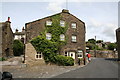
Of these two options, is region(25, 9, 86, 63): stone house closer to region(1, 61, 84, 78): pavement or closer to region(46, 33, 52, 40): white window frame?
region(46, 33, 52, 40): white window frame

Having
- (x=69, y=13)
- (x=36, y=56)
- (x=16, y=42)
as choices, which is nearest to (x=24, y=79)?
(x=36, y=56)

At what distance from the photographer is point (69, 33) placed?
25.8 meters

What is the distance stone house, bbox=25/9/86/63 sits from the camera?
2445 cm

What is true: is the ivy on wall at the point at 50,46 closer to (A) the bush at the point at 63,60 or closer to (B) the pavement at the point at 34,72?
(A) the bush at the point at 63,60

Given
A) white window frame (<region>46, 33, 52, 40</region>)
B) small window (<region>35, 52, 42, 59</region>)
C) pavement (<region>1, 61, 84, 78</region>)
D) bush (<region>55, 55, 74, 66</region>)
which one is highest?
white window frame (<region>46, 33, 52, 40</region>)

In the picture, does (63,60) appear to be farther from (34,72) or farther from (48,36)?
(34,72)

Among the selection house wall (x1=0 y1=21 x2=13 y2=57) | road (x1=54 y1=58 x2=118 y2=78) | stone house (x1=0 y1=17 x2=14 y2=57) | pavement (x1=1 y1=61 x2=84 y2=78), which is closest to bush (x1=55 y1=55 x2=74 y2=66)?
pavement (x1=1 y1=61 x2=84 y2=78)

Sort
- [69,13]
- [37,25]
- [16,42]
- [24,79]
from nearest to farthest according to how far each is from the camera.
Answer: [24,79] → [37,25] → [69,13] → [16,42]

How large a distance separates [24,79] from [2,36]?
24.9m

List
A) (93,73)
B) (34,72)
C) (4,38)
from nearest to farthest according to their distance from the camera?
(93,73)
(34,72)
(4,38)

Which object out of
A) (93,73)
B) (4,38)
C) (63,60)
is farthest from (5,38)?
(93,73)

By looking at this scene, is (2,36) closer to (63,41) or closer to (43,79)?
(63,41)

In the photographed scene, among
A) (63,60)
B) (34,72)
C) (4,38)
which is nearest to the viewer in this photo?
(34,72)

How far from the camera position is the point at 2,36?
111ft
